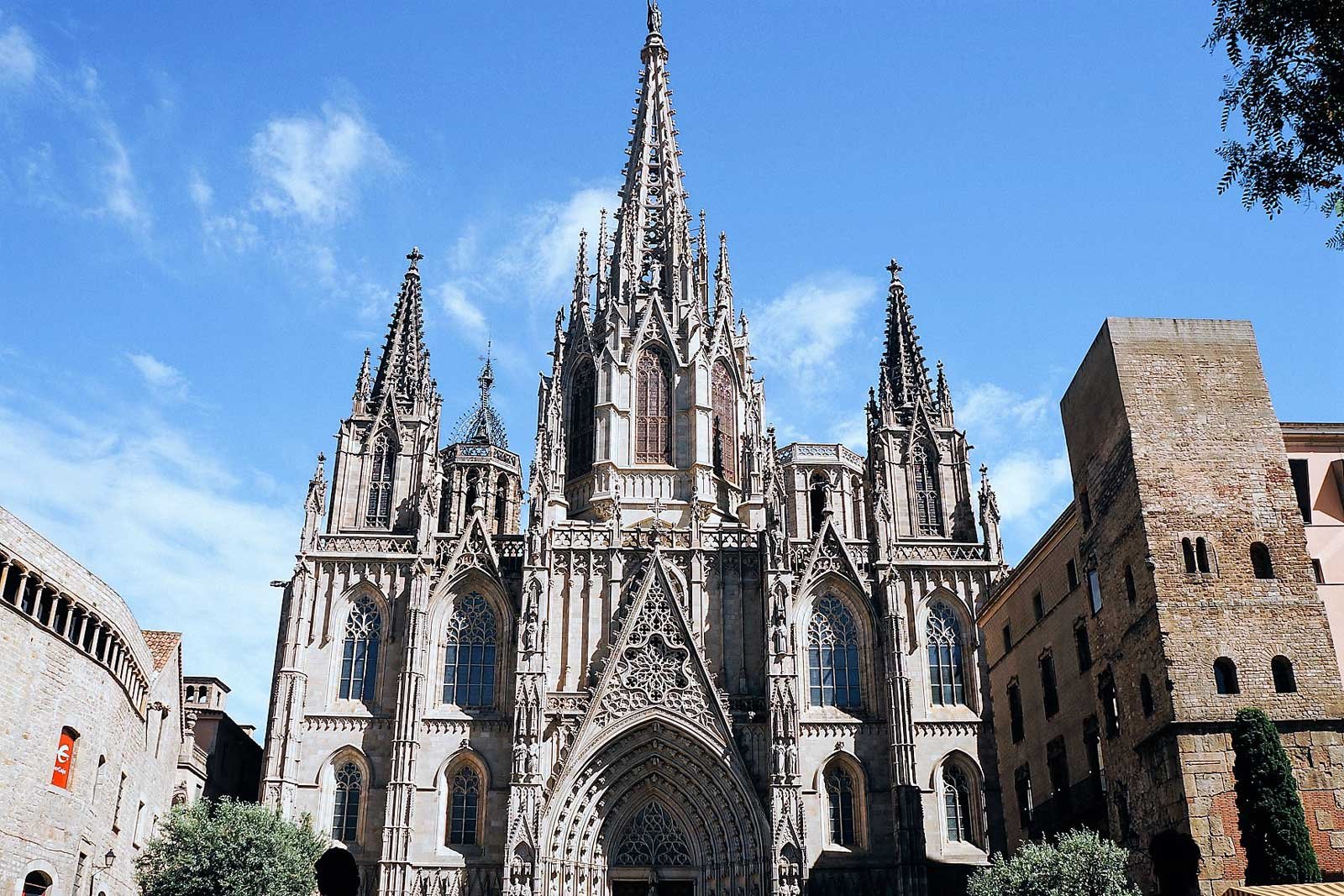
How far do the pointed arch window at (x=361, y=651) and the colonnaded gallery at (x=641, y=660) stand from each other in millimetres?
102

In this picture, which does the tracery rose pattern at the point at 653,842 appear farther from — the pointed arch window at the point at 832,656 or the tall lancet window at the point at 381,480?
the tall lancet window at the point at 381,480

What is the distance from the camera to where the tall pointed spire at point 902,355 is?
170ft

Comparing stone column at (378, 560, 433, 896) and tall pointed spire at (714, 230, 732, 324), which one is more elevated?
tall pointed spire at (714, 230, 732, 324)

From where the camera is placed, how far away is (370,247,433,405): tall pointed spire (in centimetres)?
5147

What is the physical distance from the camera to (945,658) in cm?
4466

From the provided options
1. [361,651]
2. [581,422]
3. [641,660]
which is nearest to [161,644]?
[361,651]

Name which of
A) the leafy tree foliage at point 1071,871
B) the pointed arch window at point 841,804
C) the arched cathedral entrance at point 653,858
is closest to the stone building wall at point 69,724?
the arched cathedral entrance at point 653,858

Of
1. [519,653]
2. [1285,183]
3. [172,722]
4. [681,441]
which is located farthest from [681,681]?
[1285,183]

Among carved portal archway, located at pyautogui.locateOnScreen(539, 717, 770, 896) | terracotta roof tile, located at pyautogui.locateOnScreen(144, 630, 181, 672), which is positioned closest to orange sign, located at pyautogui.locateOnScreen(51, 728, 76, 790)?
terracotta roof tile, located at pyautogui.locateOnScreen(144, 630, 181, 672)

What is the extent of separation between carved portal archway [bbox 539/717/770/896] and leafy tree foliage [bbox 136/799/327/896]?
9.60m

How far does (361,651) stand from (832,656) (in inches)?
711

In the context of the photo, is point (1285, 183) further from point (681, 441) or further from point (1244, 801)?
point (681, 441)

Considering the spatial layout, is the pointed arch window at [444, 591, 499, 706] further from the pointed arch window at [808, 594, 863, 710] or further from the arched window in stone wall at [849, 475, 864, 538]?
the arched window in stone wall at [849, 475, 864, 538]

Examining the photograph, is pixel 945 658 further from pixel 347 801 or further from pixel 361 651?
pixel 347 801
